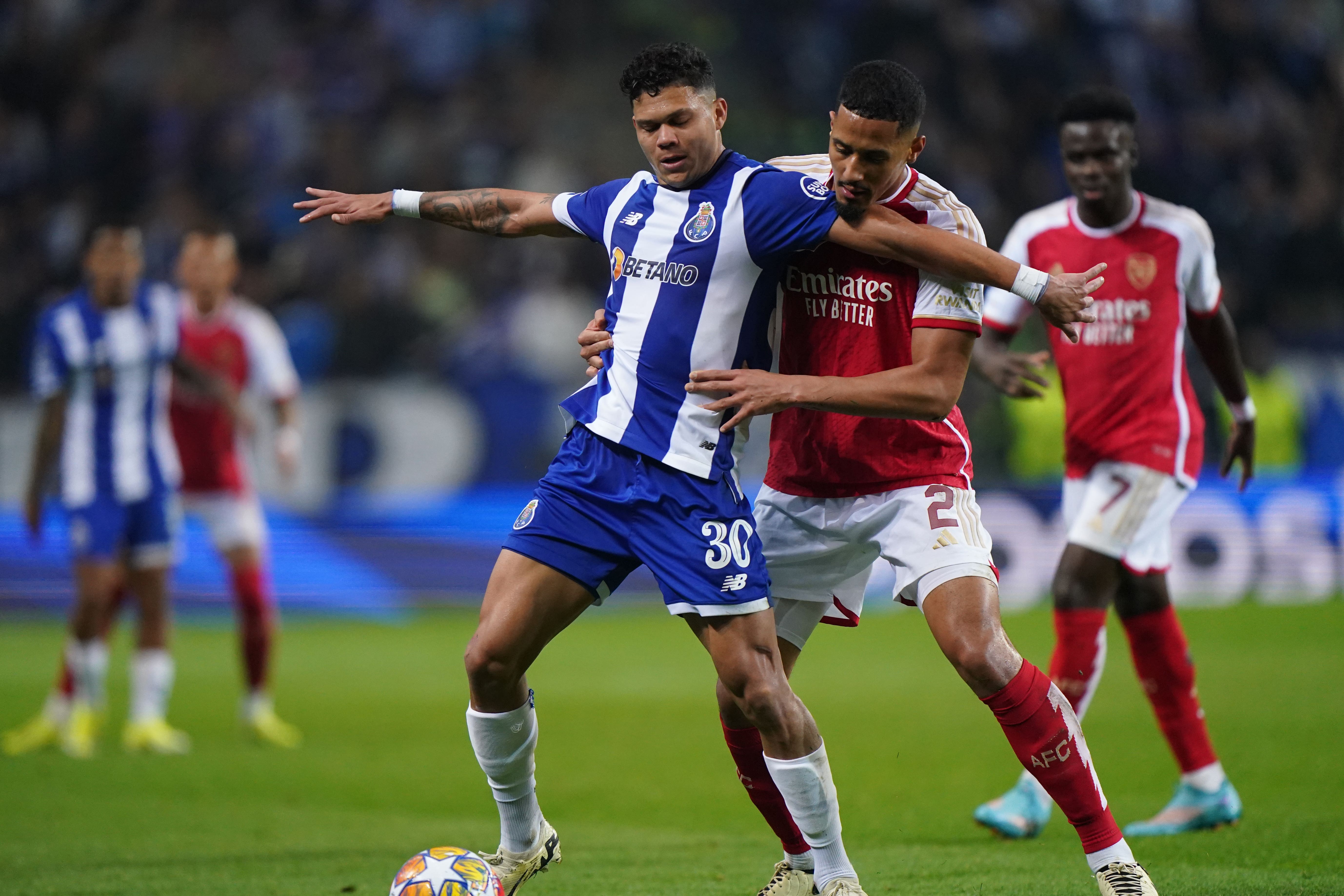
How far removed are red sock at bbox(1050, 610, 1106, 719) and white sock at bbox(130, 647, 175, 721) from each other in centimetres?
486

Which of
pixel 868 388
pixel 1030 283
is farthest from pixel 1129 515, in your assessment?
pixel 868 388

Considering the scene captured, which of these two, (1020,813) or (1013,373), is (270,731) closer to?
(1020,813)

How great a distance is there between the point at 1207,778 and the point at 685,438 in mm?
2729

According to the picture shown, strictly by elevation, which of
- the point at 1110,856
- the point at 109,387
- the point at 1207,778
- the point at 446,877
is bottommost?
the point at 1207,778

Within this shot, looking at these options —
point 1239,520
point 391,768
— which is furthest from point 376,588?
point 1239,520

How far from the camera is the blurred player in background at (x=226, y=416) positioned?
874 centimetres

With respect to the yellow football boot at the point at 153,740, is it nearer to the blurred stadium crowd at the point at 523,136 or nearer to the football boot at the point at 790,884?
the football boot at the point at 790,884

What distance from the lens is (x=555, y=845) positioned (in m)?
4.39

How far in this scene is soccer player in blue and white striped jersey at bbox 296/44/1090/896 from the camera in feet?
13.0

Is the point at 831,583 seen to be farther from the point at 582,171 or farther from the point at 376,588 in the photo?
the point at 582,171

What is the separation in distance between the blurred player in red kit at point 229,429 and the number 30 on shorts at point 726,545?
199 inches

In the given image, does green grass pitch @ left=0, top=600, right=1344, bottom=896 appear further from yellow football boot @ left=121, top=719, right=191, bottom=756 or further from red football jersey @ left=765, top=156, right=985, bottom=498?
red football jersey @ left=765, top=156, right=985, bottom=498

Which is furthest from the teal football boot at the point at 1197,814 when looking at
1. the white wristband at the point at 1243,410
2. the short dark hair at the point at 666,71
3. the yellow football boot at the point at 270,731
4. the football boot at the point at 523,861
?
the yellow football boot at the point at 270,731

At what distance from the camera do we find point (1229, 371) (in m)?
5.82
